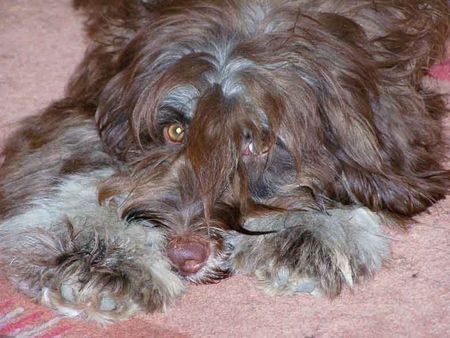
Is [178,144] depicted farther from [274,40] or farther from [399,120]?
[399,120]

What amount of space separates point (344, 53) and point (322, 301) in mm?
828

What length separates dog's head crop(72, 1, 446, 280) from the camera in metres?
3.25

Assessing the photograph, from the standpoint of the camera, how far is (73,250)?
10.7 feet

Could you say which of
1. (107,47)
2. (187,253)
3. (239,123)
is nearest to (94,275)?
(187,253)

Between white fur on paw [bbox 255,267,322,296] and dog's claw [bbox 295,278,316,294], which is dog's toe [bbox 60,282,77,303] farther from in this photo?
dog's claw [bbox 295,278,316,294]

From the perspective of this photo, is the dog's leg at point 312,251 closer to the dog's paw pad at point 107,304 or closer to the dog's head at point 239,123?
the dog's head at point 239,123

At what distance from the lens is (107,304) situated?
3.16m

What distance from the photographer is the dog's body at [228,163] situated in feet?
10.6

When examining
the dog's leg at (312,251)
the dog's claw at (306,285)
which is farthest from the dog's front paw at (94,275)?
the dog's claw at (306,285)

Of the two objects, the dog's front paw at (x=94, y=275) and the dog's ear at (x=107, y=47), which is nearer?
the dog's front paw at (x=94, y=275)

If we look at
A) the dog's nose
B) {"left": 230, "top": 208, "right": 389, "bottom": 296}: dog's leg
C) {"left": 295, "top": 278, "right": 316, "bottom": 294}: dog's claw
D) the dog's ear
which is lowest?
{"left": 295, "top": 278, "right": 316, "bottom": 294}: dog's claw

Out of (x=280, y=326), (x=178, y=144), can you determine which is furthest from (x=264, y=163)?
(x=280, y=326)

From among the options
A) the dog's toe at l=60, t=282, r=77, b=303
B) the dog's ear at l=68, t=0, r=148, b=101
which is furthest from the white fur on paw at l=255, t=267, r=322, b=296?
the dog's ear at l=68, t=0, r=148, b=101

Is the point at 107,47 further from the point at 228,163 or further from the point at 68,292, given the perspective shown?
the point at 68,292
